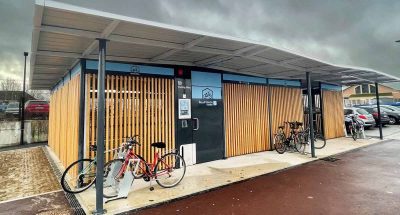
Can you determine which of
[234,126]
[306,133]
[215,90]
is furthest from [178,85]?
[306,133]

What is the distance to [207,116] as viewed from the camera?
6.93m

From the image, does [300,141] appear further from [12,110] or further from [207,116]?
[12,110]

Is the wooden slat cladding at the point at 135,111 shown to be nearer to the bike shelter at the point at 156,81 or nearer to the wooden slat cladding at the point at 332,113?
the bike shelter at the point at 156,81

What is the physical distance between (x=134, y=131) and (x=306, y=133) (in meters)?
6.04

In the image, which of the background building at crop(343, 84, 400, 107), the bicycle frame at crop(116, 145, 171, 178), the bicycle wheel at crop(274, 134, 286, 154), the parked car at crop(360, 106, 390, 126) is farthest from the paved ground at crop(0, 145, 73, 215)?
the background building at crop(343, 84, 400, 107)

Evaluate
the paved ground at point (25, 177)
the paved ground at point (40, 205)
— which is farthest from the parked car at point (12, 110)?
the paved ground at point (40, 205)

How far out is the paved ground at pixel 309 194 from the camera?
367cm

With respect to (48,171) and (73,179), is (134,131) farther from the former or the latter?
(48,171)

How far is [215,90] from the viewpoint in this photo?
7.20 m

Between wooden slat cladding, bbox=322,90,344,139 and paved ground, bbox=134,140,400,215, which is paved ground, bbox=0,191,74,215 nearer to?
paved ground, bbox=134,140,400,215

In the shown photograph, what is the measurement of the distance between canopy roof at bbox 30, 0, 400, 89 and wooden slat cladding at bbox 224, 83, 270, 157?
39.3 inches

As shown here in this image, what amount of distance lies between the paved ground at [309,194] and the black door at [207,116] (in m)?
1.91

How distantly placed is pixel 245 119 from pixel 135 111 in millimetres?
3855

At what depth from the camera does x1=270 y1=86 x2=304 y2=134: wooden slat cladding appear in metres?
9.04
